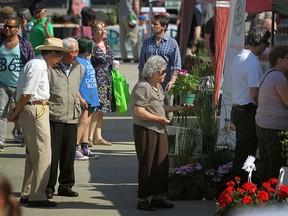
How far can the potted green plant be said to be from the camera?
10.6 m

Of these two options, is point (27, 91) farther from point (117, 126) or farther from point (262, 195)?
point (117, 126)

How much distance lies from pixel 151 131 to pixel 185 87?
5.42 ft

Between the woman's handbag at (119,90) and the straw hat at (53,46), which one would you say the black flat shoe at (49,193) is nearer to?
the straw hat at (53,46)

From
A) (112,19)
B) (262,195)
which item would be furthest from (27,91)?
(112,19)

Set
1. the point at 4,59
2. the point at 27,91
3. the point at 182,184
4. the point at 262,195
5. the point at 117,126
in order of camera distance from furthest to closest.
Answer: the point at 117,126 < the point at 4,59 < the point at 182,184 < the point at 27,91 < the point at 262,195

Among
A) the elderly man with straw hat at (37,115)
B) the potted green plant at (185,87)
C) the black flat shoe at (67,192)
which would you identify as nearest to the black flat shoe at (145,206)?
the elderly man with straw hat at (37,115)

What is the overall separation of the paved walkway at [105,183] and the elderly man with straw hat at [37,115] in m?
0.25

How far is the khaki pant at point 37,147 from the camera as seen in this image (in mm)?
9305

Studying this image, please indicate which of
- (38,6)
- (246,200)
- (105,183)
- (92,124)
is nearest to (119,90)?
(92,124)

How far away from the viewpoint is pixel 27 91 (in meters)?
9.17

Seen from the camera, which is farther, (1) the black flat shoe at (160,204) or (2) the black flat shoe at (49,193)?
(2) the black flat shoe at (49,193)

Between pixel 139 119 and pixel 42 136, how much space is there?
0.96 m

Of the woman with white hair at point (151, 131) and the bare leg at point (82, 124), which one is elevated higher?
the woman with white hair at point (151, 131)

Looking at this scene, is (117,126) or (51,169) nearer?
(51,169)
